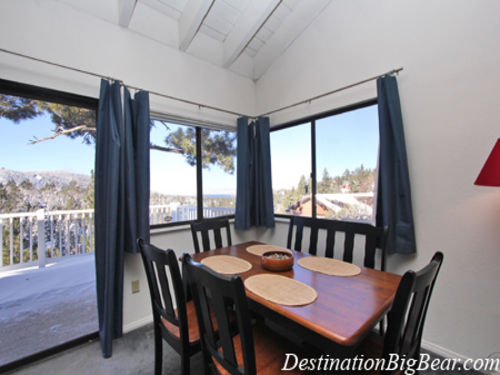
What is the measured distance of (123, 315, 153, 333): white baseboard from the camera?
2084 millimetres

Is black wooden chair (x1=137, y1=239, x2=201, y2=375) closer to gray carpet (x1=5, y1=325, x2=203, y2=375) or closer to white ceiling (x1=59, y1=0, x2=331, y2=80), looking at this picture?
gray carpet (x1=5, y1=325, x2=203, y2=375)

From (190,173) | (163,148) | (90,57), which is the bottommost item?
(190,173)

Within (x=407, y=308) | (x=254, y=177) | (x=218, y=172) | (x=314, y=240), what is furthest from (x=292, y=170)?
(x=407, y=308)

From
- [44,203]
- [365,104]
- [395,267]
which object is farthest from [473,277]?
[44,203]

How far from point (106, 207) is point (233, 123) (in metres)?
1.78

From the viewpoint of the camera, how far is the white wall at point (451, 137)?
1562mm

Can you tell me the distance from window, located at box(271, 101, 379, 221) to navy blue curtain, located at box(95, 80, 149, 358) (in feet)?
5.47

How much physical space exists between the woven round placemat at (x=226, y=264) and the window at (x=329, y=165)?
1.30 metres

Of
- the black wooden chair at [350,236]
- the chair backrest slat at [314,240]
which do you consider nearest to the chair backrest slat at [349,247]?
the black wooden chair at [350,236]

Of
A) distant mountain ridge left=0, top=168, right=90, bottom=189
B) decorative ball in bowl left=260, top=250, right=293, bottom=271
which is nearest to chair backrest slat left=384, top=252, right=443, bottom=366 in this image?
decorative ball in bowl left=260, top=250, right=293, bottom=271

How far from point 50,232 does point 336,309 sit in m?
3.30

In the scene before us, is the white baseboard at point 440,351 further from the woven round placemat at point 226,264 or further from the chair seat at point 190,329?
the chair seat at point 190,329

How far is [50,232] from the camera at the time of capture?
9.13 ft

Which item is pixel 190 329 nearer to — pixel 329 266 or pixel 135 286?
pixel 329 266
